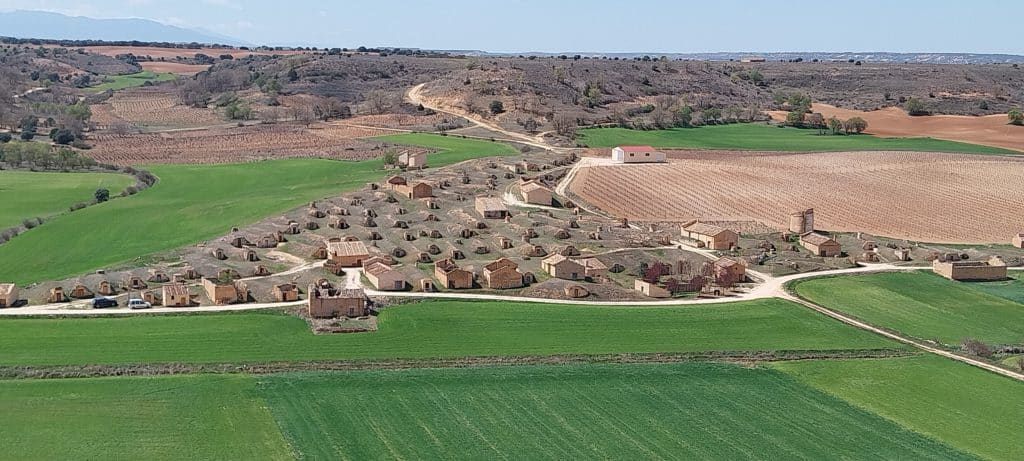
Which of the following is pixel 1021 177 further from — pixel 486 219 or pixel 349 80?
pixel 349 80

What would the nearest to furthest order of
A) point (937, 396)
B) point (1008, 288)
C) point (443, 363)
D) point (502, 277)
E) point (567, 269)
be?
point (937, 396), point (443, 363), point (502, 277), point (567, 269), point (1008, 288)

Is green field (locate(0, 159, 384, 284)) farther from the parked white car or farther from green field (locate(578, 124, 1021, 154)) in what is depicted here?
green field (locate(578, 124, 1021, 154))

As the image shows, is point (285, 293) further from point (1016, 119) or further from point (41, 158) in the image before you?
point (1016, 119)

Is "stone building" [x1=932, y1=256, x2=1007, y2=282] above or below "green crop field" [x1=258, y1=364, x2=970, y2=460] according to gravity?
below

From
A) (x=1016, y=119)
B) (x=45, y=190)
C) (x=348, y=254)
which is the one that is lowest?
(x=45, y=190)

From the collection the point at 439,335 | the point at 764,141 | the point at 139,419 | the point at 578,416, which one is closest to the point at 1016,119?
the point at 764,141

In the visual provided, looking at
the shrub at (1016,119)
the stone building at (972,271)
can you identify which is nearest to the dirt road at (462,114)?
the stone building at (972,271)

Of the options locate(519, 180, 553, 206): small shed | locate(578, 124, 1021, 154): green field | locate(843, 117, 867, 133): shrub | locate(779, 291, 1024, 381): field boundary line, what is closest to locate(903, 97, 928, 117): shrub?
locate(843, 117, 867, 133): shrub
